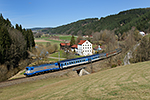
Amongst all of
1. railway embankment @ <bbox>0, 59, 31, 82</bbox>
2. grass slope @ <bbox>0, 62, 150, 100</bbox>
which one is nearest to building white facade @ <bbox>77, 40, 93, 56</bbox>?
railway embankment @ <bbox>0, 59, 31, 82</bbox>

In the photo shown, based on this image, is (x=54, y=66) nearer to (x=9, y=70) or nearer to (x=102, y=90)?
(x=9, y=70)

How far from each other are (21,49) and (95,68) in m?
28.4

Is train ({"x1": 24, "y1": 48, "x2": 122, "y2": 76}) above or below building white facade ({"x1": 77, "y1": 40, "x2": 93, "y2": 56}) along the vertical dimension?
below

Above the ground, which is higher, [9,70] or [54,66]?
[54,66]

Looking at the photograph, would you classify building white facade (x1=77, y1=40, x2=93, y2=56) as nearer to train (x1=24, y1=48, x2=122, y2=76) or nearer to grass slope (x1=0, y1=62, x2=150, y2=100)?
train (x1=24, y1=48, x2=122, y2=76)

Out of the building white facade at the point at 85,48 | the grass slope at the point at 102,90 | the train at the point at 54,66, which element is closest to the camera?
the grass slope at the point at 102,90

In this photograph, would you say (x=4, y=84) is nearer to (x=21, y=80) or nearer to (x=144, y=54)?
(x=21, y=80)

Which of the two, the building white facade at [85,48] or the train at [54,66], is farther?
the building white facade at [85,48]

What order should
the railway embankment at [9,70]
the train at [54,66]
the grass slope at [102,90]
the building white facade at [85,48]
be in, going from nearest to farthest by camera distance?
1. the grass slope at [102,90]
2. the railway embankment at [9,70]
3. the train at [54,66]
4. the building white facade at [85,48]

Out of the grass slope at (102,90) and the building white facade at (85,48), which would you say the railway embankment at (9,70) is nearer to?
the grass slope at (102,90)

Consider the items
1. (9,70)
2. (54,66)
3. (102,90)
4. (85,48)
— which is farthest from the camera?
(85,48)

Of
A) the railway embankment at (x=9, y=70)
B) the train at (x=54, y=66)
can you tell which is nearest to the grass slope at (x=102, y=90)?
the train at (x=54, y=66)

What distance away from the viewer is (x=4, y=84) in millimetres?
23484

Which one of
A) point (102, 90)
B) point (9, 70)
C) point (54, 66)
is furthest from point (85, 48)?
point (102, 90)
